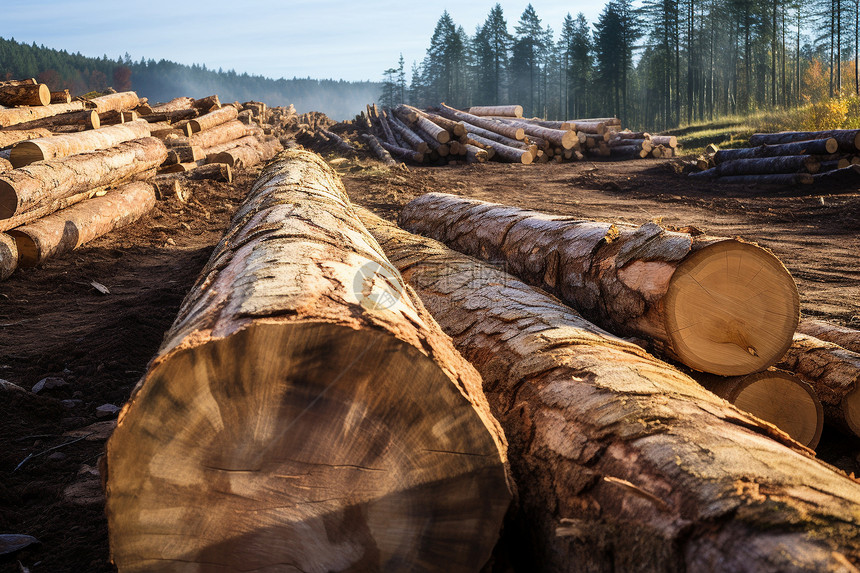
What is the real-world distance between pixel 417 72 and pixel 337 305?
8950 centimetres

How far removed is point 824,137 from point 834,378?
43.0ft

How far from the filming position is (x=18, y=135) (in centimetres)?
995

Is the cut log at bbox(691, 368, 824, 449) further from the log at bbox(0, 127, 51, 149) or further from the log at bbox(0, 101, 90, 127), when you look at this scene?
the log at bbox(0, 101, 90, 127)

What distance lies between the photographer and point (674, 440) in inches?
65.6

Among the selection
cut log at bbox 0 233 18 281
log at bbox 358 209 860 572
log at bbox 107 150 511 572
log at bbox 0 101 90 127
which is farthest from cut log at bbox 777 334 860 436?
log at bbox 0 101 90 127

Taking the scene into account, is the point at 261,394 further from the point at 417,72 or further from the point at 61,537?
the point at 417,72

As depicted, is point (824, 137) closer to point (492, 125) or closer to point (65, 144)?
point (492, 125)

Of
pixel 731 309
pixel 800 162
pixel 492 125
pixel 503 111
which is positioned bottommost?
pixel 731 309

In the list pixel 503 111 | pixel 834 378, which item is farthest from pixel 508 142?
pixel 834 378

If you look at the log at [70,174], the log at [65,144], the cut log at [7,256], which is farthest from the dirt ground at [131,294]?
the log at [65,144]

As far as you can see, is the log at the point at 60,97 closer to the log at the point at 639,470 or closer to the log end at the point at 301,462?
the log at the point at 639,470

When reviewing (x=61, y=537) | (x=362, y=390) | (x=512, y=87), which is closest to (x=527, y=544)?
(x=362, y=390)

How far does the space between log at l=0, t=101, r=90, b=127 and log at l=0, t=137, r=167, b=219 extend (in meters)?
2.98

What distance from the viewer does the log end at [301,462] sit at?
59.0 inches
